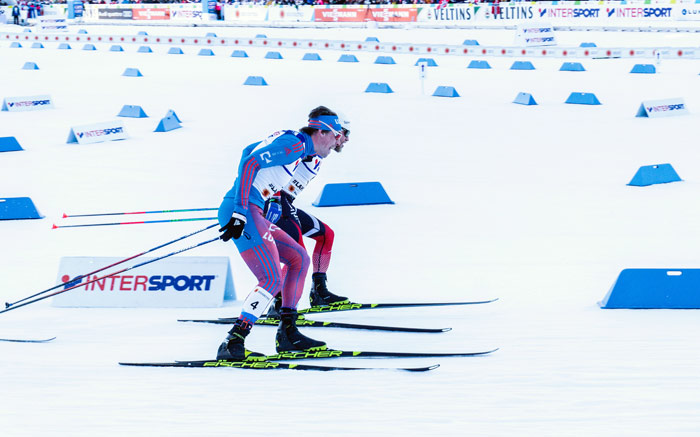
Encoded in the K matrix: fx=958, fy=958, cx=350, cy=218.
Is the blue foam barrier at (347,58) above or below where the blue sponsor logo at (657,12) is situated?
below

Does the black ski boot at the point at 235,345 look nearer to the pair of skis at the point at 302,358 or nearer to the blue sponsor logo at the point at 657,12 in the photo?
the pair of skis at the point at 302,358

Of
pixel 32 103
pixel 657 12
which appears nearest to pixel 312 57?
pixel 32 103

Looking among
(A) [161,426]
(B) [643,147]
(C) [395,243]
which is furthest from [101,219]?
(B) [643,147]

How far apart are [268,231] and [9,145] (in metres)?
8.92

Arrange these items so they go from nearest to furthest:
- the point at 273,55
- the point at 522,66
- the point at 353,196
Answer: the point at 353,196 < the point at 522,66 < the point at 273,55

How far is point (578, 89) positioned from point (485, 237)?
36.2 ft

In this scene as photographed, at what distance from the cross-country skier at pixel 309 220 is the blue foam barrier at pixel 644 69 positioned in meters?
16.2

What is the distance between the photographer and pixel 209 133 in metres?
14.2

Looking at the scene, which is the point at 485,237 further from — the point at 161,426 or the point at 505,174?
the point at 161,426

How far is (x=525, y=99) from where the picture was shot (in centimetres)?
1662

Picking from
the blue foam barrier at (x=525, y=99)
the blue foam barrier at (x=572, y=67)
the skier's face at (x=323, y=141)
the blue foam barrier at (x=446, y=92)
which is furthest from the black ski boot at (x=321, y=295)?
the blue foam barrier at (x=572, y=67)

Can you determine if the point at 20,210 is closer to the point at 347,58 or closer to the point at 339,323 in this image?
the point at 339,323

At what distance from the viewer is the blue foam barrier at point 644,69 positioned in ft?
67.7

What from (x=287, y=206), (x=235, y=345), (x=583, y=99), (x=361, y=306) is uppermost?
(x=287, y=206)
